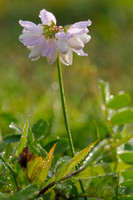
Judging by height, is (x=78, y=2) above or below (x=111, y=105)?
above

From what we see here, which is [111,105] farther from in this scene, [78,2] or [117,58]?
[78,2]

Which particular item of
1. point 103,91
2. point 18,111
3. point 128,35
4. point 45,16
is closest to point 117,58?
point 128,35

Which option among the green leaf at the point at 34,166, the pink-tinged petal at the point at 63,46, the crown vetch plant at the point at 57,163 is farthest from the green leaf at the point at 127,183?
the pink-tinged petal at the point at 63,46

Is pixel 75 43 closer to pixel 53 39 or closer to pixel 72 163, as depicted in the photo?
pixel 53 39

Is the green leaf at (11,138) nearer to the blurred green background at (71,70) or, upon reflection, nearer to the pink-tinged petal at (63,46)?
the blurred green background at (71,70)

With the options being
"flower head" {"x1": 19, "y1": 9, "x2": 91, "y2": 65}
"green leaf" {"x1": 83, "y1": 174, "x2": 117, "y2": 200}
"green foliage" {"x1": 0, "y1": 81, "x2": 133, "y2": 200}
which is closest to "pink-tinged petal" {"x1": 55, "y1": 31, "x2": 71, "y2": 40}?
"flower head" {"x1": 19, "y1": 9, "x2": 91, "y2": 65}

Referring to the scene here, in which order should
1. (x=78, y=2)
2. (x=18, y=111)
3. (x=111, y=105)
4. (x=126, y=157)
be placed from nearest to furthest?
(x=126, y=157) < (x=111, y=105) < (x=18, y=111) < (x=78, y=2)

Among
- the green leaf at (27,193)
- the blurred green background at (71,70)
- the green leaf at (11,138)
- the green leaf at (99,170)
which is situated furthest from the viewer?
the blurred green background at (71,70)
